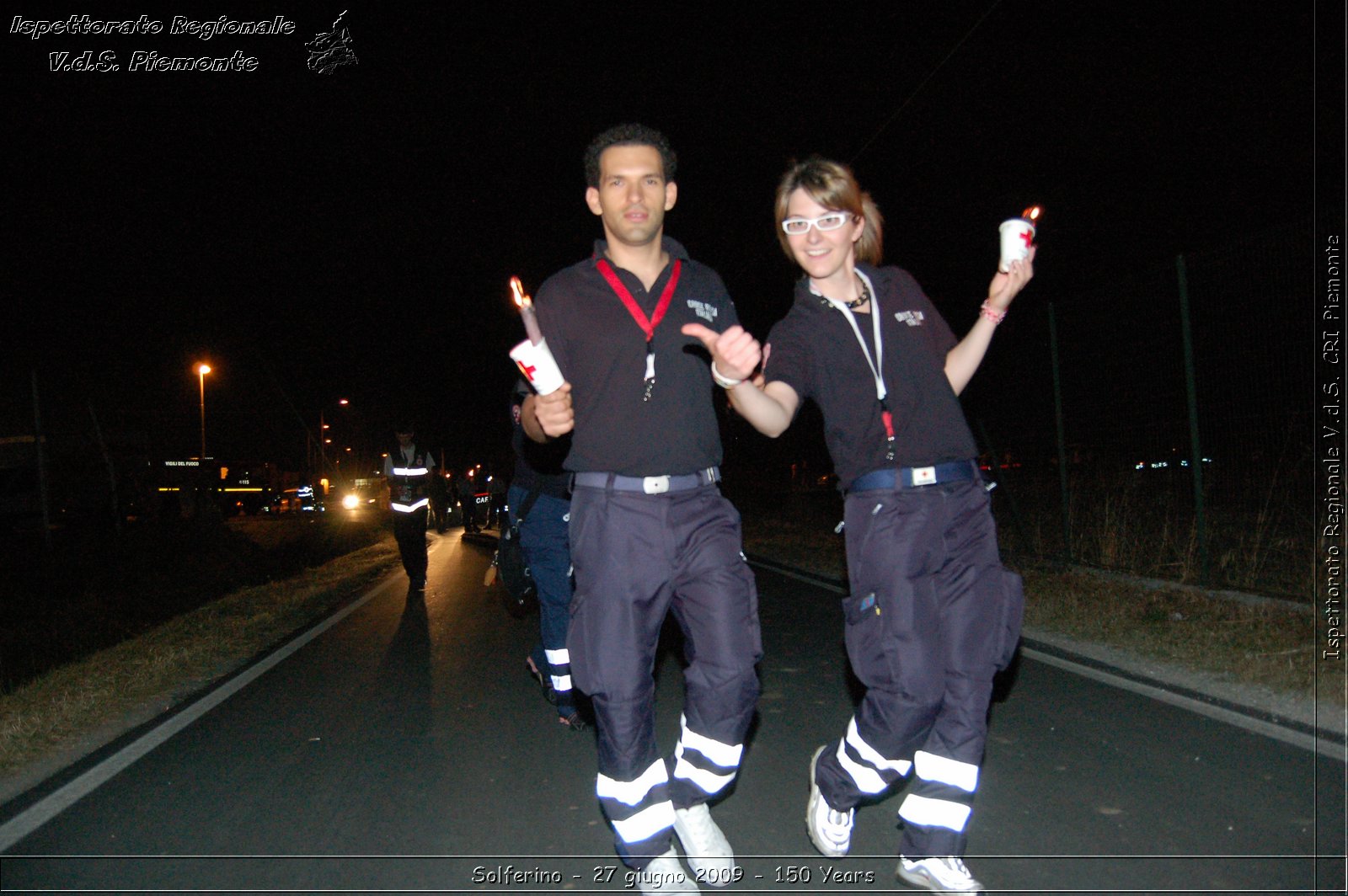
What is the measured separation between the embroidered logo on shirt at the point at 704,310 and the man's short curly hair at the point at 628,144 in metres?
0.44

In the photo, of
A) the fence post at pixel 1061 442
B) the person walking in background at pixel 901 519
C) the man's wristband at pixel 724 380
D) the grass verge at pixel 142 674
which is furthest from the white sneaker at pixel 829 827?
the fence post at pixel 1061 442

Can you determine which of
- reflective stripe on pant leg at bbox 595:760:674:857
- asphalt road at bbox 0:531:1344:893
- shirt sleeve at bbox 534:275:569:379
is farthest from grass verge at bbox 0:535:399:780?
shirt sleeve at bbox 534:275:569:379

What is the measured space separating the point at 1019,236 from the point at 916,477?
2.85ft

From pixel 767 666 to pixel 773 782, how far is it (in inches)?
94.6

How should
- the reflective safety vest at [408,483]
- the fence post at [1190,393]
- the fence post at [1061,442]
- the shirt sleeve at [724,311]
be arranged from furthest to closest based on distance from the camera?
1. the fence post at [1061,442]
2. the reflective safety vest at [408,483]
3. the fence post at [1190,393]
4. the shirt sleeve at [724,311]

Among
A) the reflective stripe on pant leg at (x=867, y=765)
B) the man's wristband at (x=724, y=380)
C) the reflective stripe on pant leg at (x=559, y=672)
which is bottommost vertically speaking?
the reflective stripe on pant leg at (x=559, y=672)

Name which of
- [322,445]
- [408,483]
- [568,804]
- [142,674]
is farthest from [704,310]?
[322,445]

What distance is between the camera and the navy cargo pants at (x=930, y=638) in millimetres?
3092

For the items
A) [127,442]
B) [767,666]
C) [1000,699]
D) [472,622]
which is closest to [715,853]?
[1000,699]

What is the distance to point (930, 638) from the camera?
310 cm

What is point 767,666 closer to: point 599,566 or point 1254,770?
point 1254,770

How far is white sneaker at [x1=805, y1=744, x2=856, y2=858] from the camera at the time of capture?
344cm

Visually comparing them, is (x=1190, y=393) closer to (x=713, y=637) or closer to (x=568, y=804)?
(x=568, y=804)

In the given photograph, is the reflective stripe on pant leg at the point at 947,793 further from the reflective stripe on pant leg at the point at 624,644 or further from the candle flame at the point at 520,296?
the candle flame at the point at 520,296
